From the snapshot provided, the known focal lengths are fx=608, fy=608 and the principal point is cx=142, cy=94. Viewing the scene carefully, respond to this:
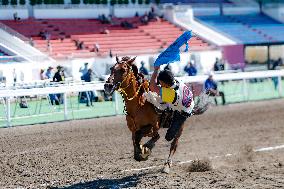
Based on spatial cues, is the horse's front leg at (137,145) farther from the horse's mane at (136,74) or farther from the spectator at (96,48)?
the spectator at (96,48)

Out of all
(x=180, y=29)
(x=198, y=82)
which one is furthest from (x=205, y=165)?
(x=180, y=29)

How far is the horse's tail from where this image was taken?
10463 mm

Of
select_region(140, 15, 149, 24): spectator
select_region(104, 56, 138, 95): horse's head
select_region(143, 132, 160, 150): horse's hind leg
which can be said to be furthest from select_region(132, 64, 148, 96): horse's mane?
select_region(140, 15, 149, 24): spectator

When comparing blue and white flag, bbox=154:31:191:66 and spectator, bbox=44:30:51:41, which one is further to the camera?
spectator, bbox=44:30:51:41

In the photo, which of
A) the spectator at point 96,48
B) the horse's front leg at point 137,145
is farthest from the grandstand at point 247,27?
the horse's front leg at point 137,145

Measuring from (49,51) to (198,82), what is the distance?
34.7ft

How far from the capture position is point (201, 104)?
10.7 metres

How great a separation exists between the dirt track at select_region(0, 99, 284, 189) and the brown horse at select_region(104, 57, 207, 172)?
0.58 m

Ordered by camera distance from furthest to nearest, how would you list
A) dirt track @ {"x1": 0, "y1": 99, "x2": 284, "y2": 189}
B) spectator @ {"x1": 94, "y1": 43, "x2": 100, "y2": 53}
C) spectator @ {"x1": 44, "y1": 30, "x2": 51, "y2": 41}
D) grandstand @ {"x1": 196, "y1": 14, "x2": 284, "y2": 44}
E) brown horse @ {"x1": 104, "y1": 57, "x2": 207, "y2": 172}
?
grandstand @ {"x1": 196, "y1": 14, "x2": 284, "y2": 44} → spectator @ {"x1": 94, "y1": 43, "x2": 100, "y2": 53} → spectator @ {"x1": 44, "y1": 30, "x2": 51, "y2": 41} → dirt track @ {"x1": 0, "y1": 99, "x2": 284, "y2": 189} → brown horse @ {"x1": 104, "y1": 57, "x2": 207, "y2": 172}

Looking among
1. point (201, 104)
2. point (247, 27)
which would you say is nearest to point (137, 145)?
point (201, 104)

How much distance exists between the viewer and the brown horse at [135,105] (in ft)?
28.4

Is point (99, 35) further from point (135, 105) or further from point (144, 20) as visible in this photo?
point (135, 105)

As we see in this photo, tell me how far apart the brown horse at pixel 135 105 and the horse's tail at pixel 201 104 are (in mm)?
1308

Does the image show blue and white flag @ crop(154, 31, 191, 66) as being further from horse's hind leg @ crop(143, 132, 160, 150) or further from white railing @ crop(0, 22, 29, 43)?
white railing @ crop(0, 22, 29, 43)
